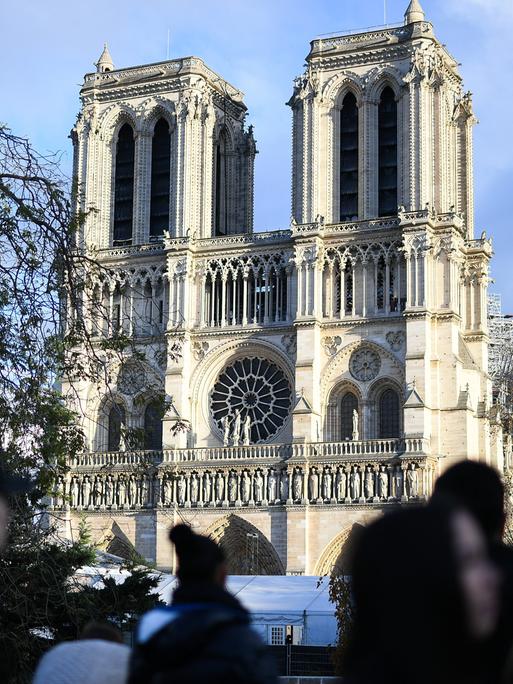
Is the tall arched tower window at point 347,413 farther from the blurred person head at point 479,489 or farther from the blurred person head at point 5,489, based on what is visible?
the blurred person head at point 479,489

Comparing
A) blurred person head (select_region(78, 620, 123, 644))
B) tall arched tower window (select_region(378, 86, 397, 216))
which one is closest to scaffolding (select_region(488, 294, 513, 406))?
tall arched tower window (select_region(378, 86, 397, 216))

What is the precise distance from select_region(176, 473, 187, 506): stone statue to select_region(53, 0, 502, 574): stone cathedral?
9 cm

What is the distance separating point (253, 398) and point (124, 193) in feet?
32.7

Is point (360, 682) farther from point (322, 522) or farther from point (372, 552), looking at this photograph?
point (322, 522)

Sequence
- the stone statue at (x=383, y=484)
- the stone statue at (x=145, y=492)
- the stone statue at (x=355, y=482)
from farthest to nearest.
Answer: the stone statue at (x=145, y=492), the stone statue at (x=355, y=482), the stone statue at (x=383, y=484)

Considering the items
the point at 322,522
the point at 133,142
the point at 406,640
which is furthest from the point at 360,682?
the point at 133,142

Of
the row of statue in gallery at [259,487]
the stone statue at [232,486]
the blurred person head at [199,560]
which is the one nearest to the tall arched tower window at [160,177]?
the row of statue in gallery at [259,487]

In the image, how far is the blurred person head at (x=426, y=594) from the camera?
3.21 metres

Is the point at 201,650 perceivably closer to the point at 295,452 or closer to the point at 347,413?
the point at 295,452

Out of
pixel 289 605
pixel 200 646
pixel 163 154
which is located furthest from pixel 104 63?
pixel 200 646

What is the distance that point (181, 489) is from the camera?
49031 mm

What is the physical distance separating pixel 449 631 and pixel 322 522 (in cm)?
4384

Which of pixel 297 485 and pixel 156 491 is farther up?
pixel 297 485

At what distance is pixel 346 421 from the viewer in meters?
48.3
